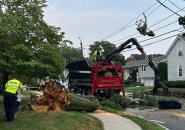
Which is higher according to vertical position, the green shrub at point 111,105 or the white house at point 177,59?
the white house at point 177,59

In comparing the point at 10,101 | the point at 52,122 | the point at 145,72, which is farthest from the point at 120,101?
the point at 145,72

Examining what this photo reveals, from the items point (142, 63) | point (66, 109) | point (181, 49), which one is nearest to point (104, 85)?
point (66, 109)

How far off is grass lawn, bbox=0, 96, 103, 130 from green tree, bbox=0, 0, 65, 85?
19.3 feet

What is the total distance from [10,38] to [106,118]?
7903 millimetres

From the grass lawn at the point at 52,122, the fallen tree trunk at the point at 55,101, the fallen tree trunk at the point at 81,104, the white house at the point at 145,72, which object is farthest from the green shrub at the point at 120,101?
the white house at the point at 145,72

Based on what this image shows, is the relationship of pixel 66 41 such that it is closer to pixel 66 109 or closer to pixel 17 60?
pixel 17 60

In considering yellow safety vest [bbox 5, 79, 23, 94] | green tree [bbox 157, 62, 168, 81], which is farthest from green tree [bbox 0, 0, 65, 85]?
green tree [bbox 157, 62, 168, 81]

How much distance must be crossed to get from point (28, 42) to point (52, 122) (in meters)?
9.25

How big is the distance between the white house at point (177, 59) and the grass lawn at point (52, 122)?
4664cm

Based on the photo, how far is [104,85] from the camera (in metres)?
28.2

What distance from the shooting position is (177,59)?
6200 centimetres

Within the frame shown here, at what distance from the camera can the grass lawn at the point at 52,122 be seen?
13584 millimetres

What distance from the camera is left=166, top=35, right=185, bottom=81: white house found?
60656mm

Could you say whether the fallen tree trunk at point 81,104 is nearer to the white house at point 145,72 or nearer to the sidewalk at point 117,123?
the sidewalk at point 117,123
